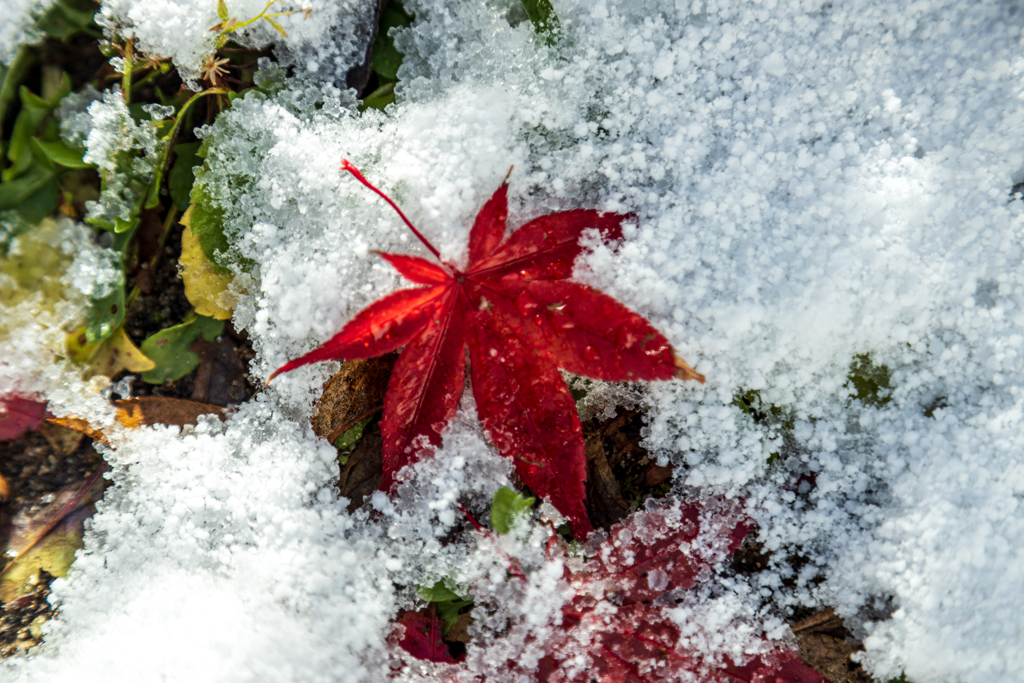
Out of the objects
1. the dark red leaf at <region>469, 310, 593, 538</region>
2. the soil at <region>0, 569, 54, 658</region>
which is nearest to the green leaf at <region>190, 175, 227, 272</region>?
the dark red leaf at <region>469, 310, 593, 538</region>

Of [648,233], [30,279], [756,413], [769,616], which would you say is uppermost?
[30,279]

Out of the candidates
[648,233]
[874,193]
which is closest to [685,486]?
[648,233]

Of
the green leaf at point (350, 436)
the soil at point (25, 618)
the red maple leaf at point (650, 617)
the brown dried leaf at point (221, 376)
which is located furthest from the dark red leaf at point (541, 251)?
the soil at point (25, 618)

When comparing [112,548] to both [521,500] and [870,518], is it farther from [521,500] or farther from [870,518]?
[870,518]

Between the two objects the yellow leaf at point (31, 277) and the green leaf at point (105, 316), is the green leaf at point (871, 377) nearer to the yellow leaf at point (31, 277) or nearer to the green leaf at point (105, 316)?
the green leaf at point (105, 316)

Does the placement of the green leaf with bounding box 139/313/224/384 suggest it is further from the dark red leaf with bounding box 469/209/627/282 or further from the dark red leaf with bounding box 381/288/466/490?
the dark red leaf with bounding box 469/209/627/282
